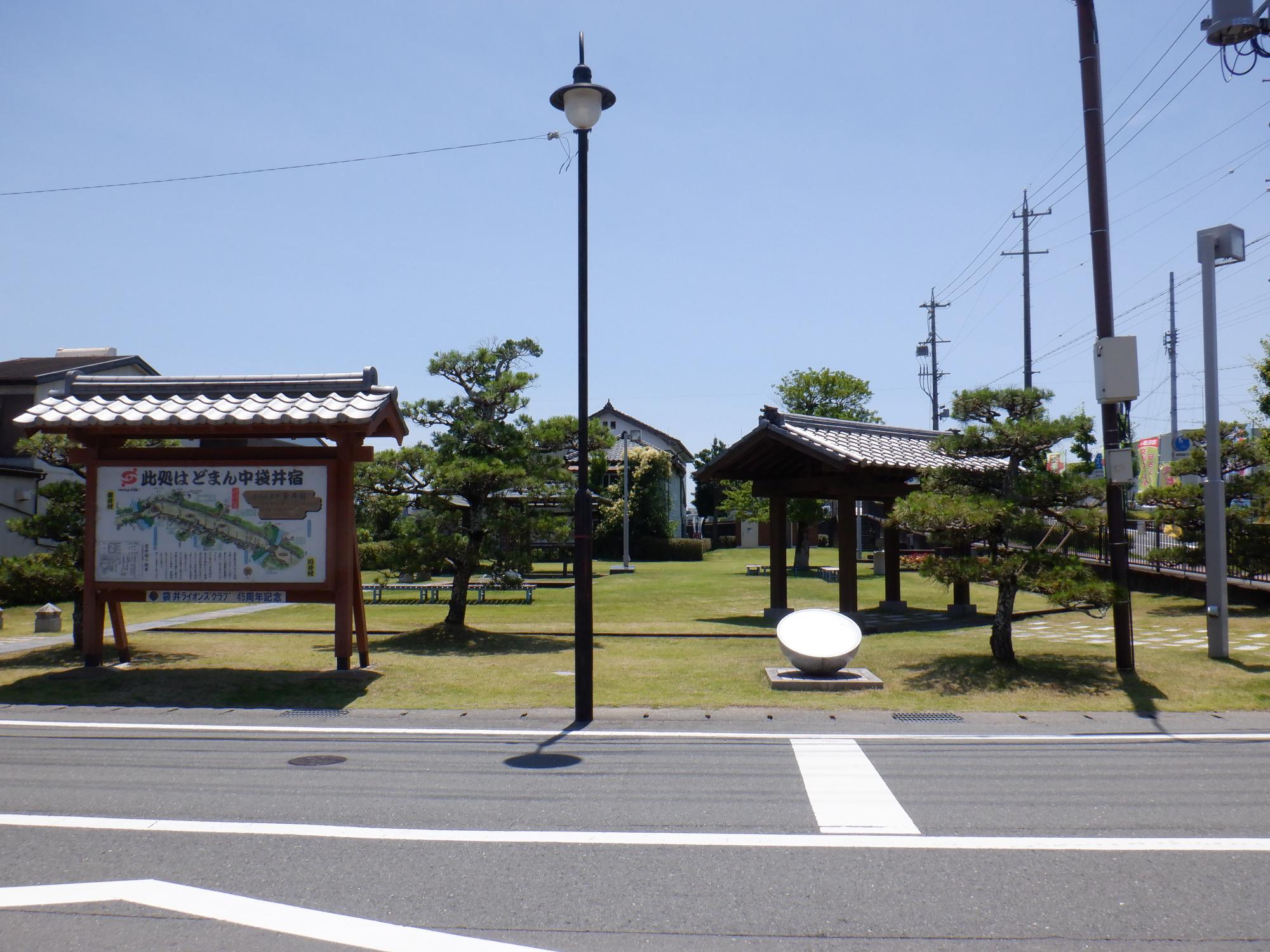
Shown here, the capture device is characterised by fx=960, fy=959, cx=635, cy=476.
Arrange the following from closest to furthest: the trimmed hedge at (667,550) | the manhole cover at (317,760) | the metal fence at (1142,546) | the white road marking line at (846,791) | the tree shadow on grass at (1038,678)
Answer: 1. the white road marking line at (846,791)
2. the manhole cover at (317,760)
3. the tree shadow on grass at (1038,678)
4. the metal fence at (1142,546)
5. the trimmed hedge at (667,550)

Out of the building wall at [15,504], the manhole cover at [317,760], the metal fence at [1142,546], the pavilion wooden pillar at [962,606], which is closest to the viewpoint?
the manhole cover at [317,760]

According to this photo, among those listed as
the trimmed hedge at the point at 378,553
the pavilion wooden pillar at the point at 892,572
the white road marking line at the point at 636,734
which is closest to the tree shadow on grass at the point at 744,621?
the pavilion wooden pillar at the point at 892,572

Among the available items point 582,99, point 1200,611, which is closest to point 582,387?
point 582,99

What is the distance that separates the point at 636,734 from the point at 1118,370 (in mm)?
7493

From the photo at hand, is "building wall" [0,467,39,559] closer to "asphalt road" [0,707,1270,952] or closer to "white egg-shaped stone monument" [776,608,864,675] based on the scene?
"asphalt road" [0,707,1270,952]

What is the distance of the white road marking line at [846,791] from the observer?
6.16m

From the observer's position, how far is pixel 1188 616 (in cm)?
1830

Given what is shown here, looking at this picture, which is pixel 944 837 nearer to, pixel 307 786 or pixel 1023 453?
pixel 307 786

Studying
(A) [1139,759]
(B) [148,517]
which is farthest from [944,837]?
(B) [148,517]

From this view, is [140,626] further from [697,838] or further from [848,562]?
[697,838]

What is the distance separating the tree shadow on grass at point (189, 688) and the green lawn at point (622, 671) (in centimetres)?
3

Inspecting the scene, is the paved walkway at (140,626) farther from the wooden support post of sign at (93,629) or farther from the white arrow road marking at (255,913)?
the white arrow road marking at (255,913)

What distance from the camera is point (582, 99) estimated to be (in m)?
9.62

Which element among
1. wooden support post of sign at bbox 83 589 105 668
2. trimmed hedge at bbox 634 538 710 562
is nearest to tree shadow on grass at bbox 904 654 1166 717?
wooden support post of sign at bbox 83 589 105 668
